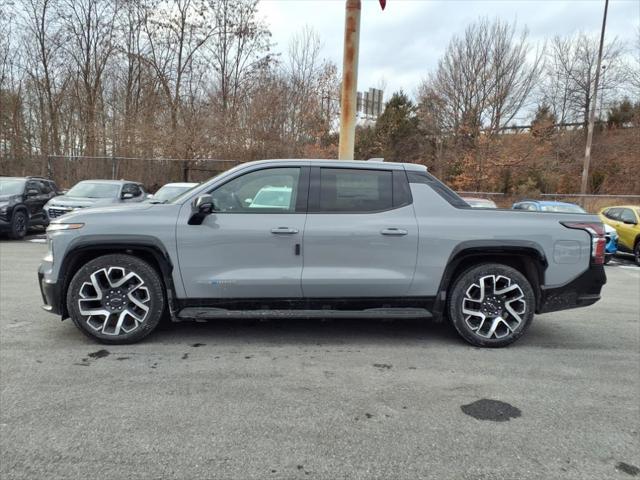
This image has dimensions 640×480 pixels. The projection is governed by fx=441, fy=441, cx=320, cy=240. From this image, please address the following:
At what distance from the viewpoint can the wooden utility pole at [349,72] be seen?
7.96 m

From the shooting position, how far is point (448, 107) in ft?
86.3

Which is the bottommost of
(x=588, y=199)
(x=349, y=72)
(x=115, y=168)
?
(x=588, y=199)

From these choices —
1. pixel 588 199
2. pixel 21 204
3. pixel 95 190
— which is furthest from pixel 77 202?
pixel 588 199

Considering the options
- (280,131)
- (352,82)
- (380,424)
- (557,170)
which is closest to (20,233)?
(352,82)

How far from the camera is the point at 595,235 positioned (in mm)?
4254

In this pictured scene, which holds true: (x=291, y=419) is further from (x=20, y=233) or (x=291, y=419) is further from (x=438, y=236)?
(x=20, y=233)

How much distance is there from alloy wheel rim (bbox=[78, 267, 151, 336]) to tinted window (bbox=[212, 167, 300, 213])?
3.41 ft

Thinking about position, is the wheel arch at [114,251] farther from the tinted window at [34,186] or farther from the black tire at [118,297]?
the tinted window at [34,186]

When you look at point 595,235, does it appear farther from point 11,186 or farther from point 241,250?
point 11,186

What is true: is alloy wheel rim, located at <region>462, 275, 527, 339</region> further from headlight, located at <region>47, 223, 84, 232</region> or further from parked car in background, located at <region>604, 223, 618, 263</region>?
parked car in background, located at <region>604, 223, 618, 263</region>

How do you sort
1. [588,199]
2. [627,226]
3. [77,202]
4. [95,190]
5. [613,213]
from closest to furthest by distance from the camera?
[77,202] → [627,226] → [95,190] → [613,213] → [588,199]

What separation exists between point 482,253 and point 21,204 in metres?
12.1

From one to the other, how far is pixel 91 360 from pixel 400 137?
3189 cm

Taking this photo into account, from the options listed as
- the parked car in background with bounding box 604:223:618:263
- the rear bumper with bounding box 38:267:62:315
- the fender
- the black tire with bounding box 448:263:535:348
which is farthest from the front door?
the parked car in background with bounding box 604:223:618:263
